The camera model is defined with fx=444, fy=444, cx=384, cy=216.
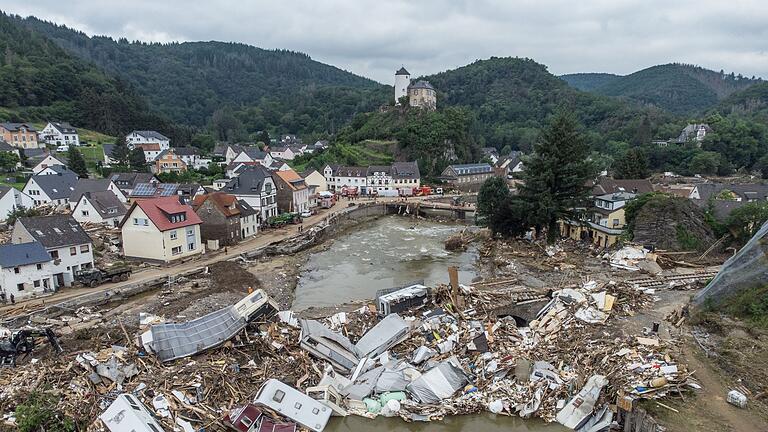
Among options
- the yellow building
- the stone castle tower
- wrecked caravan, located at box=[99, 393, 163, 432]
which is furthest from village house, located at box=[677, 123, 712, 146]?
wrecked caravan, located at box=[99, 393, 163, 432]

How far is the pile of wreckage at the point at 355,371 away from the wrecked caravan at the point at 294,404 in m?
0.03

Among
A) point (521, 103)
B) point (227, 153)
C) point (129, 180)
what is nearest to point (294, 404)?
point (129, 180)

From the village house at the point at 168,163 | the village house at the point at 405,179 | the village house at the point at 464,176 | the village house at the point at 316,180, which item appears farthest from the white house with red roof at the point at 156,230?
the village house at the point at 464,176

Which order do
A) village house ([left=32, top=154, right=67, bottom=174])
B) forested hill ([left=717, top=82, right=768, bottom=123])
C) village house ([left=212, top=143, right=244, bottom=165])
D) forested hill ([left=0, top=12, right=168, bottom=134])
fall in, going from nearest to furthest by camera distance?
village house ([left=32, top=154, right=67, bottom=174])
village house ([left=212, top=143, right=244, bottom=165])
forested hill ([left=0, top=12, right=168, bottom=134])
forested hill ([left=717, top=82, right=768, bottom=123])

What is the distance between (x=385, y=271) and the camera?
3128 centimetres

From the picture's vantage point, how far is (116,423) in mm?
11820

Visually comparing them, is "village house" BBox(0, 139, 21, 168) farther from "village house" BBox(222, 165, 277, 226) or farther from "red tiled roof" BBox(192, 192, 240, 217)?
"red tiled roof" BBox(192, 192, 240, 217)

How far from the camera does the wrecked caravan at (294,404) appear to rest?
1285cm

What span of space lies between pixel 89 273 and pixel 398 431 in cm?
2037

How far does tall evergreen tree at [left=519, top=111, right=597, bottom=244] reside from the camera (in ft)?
107

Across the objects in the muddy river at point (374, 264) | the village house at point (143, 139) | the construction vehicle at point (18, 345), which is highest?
the village house at point (143, 139)

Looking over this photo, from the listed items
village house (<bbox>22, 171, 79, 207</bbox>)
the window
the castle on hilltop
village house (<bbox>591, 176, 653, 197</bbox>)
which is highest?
Answer: the castle on hilltop

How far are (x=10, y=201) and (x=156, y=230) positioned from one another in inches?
879

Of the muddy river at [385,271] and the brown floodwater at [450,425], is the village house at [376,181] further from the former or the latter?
the brown floodwater at [450,425]
